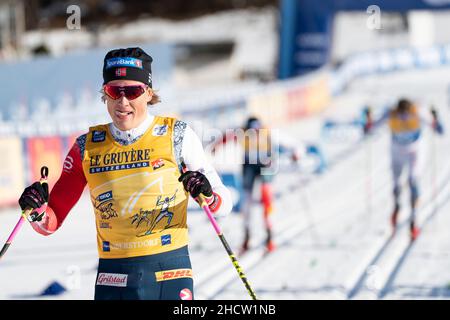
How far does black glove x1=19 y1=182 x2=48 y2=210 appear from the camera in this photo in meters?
3.66

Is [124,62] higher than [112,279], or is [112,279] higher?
[124,62]

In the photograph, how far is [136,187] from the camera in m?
3.69

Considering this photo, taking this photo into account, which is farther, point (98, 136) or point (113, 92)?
point (98, 136)

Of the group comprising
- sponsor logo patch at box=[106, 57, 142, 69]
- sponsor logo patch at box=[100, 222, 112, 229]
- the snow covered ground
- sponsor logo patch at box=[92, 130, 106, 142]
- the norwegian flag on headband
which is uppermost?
sponsor logo patch at box=[106, 57, 142, 69]

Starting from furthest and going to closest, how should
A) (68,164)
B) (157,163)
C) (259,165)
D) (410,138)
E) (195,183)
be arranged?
(410,138), (259,165), (68,164), (157,163), (195,183)

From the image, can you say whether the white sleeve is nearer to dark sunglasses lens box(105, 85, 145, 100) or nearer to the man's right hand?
dark sunglasses lens box(105, 85, 145, 100)

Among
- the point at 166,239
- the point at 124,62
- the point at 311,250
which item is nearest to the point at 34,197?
the point at 166,239

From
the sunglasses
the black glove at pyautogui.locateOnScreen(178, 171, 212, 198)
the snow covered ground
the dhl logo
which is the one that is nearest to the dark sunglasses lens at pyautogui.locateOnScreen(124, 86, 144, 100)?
the sunglasses

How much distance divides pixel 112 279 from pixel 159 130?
704mm

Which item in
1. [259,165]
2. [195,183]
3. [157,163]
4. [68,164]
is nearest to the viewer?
[195,183]

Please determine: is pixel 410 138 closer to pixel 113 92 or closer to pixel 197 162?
pixel 197 162

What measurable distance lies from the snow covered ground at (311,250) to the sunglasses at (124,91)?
430 cm

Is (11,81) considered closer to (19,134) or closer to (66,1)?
(19,134)

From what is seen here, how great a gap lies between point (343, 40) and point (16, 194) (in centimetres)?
3539
